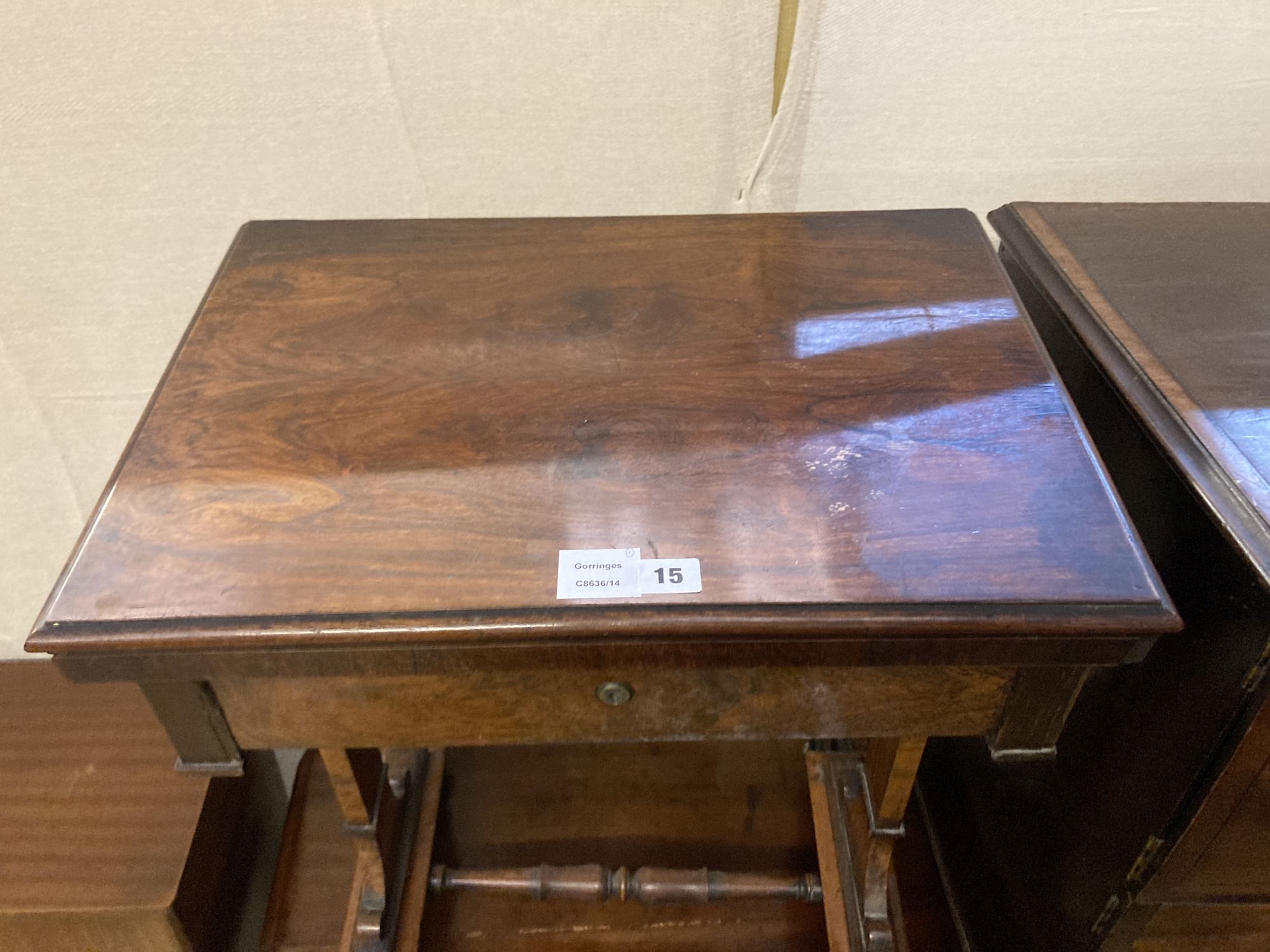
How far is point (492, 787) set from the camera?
3.65ft

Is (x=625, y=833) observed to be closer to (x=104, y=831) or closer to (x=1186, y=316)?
(x=104, y=831)

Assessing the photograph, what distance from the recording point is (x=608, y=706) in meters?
0.61

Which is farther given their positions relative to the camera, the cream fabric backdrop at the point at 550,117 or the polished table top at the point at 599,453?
the cream fabric backdrop at the point at 550,117

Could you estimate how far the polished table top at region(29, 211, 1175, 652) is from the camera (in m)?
0.53

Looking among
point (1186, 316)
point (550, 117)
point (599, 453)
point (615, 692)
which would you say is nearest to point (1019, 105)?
point (1186, 316)

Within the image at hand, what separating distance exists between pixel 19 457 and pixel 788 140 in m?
1.05

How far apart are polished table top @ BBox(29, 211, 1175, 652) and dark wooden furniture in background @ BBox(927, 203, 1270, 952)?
2.8 inches

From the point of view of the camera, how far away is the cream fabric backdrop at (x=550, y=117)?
2.91ft

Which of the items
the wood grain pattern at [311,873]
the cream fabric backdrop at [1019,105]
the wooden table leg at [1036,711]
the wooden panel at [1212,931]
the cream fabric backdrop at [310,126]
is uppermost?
the cream fabric backdrop at [1019,105]

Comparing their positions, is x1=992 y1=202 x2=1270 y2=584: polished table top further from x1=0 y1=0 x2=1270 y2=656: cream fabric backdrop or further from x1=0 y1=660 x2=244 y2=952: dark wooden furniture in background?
x1=0 y1=660 x2=244 y2=952: dark wooden furniture in background

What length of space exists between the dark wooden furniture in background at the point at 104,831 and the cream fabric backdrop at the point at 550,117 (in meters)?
0.46

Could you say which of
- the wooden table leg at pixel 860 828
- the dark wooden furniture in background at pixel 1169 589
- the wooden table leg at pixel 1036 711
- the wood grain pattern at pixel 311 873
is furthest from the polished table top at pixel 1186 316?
the wood grain pattern at pixel 311 873

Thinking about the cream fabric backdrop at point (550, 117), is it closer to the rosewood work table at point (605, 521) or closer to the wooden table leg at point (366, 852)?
the rosewood work table at point (605, 521)

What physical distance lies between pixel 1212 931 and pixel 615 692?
0.60m
